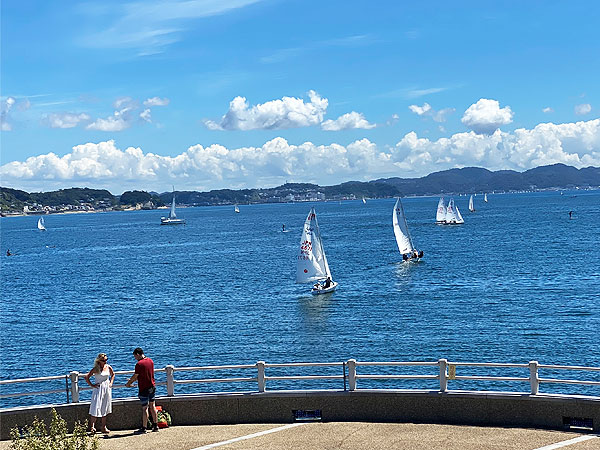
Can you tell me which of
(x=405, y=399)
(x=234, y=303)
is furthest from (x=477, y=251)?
(x=405, y=399)

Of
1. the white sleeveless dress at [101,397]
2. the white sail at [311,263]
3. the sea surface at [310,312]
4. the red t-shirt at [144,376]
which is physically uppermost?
the red t-shirt at [144,376]

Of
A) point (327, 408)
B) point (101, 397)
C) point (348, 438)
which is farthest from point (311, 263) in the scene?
point (348, 438)

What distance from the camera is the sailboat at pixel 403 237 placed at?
94.1 meters

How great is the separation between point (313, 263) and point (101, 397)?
2107 inches

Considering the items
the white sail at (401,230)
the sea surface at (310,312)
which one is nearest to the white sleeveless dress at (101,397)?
the sea surface at (310,312)

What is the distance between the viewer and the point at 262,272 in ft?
290

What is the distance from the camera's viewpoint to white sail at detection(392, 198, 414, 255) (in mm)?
94750

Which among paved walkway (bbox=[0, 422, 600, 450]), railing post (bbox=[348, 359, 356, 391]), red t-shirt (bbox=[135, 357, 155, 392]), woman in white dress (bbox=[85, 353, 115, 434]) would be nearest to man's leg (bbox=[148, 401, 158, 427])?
paved walkway (bbox=[0, 422, 600, 450])

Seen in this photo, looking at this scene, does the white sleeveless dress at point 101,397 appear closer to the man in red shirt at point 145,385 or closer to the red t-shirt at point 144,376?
the man in red shirt at point 145,385

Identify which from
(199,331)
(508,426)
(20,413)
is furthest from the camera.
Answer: (199,331)

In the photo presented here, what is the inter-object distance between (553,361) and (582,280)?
105ft

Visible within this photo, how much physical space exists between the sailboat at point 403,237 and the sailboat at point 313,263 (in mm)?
25421

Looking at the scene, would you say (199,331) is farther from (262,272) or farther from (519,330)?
(262,272)

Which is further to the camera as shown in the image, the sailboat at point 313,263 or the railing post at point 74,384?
the sailboat at point 313,263
